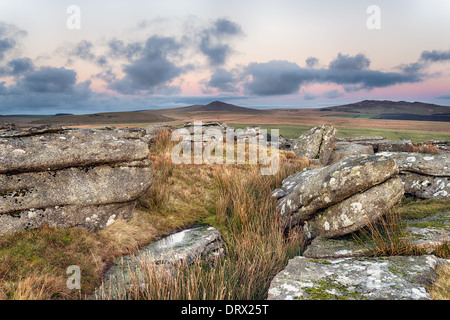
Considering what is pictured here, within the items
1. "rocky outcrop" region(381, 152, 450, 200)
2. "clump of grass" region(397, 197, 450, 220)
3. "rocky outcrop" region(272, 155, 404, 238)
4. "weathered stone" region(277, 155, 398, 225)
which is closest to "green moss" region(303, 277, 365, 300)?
"rocky outcrop" region(272, 155, 404, 238)

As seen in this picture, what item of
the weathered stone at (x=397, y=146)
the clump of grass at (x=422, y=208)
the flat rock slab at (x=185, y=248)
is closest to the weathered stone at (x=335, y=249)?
the clump of grass at (x=422, y=208)

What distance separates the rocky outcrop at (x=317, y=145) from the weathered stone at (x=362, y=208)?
415 inches

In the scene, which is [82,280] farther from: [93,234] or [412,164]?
[412,164]

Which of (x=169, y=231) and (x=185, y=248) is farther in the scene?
(x=169, y=231)

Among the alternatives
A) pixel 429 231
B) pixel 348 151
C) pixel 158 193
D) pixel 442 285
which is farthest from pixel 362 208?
pixel 348 151

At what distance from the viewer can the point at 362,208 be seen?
4.74 metres

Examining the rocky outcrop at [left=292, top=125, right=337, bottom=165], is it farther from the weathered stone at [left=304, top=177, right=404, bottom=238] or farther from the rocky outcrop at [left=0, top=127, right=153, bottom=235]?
the rocky outcrop at [left=0, top=127, right=153, bottom=235]

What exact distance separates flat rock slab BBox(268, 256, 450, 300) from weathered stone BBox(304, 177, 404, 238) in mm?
937

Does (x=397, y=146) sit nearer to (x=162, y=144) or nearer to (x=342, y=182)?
(x=162, y=144)

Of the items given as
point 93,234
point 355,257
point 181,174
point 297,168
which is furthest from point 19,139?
point 297,168

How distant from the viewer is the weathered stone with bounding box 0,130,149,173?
205 inches

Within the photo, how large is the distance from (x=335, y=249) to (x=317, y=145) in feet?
40.0

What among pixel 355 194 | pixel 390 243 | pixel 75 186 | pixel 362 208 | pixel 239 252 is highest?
pixel 75 186
